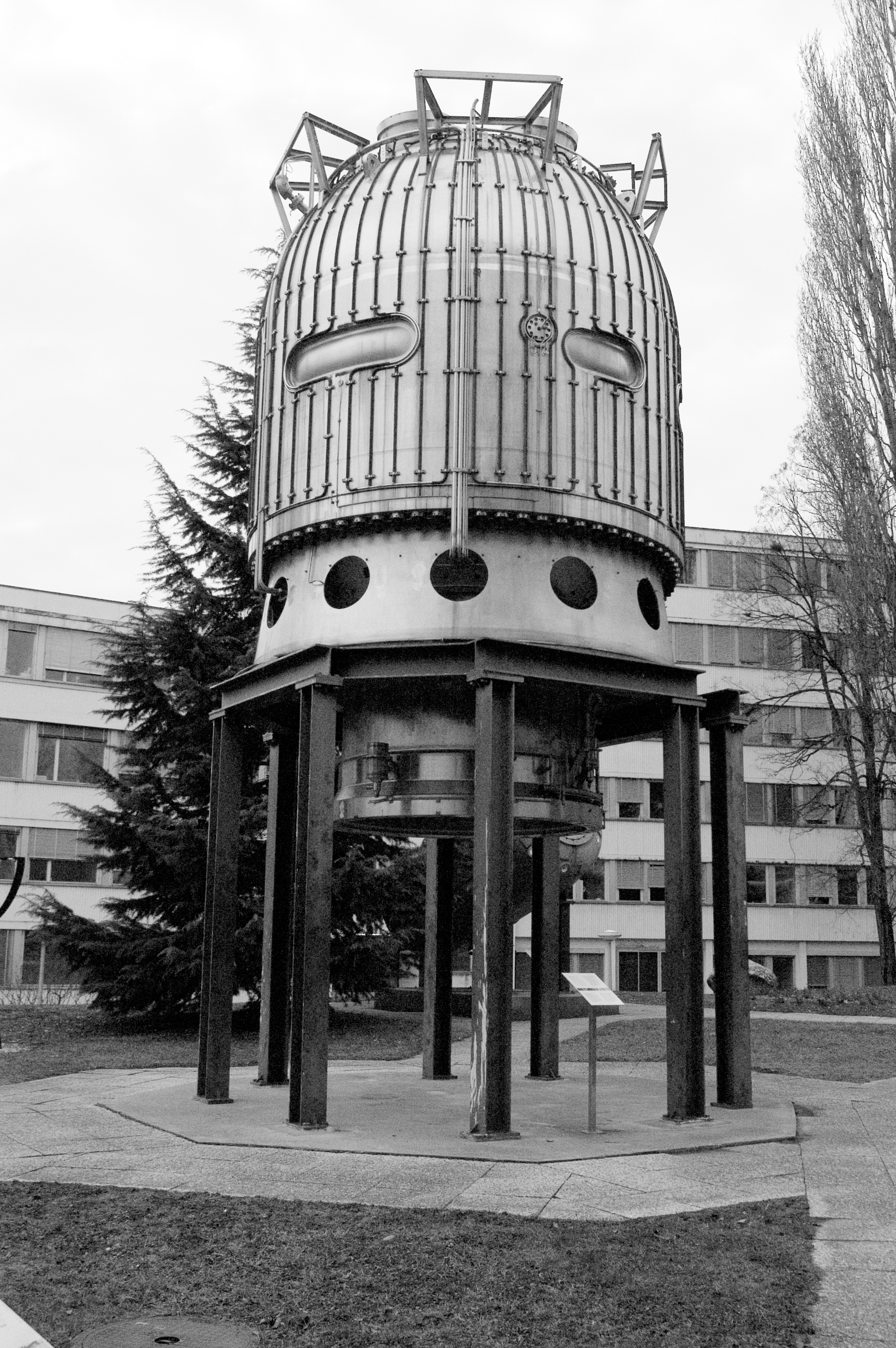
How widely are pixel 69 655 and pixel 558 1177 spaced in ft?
135

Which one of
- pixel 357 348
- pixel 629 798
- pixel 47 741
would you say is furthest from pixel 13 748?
pixel 357 348

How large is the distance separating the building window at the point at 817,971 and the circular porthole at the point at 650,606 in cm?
4004

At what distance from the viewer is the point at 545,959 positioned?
16172 millimetres

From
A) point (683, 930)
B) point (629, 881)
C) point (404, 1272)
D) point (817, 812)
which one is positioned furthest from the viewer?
point (629, 881)

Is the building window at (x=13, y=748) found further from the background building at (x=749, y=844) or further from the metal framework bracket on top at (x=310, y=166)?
the metal framework bracket on top at (x=310, y=166)

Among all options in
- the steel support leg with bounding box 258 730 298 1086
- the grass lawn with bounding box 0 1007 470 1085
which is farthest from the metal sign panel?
the grass lawn with bounding box 0 1007 470 1085

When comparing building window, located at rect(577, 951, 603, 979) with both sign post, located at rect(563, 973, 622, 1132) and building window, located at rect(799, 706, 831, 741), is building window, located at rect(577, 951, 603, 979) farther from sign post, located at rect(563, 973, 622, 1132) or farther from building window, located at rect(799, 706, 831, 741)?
sign post, located at rect(563, 973, 622, 1132)

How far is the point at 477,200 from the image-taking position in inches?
518

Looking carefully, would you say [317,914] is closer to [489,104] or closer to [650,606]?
[650,606]

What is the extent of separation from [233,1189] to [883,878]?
31.1 m

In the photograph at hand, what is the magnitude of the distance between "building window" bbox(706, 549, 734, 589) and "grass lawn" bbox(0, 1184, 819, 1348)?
145 ft

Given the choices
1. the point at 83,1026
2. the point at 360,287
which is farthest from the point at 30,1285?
the point at 83,1026

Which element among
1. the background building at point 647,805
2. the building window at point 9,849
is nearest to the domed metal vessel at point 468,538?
the background building at point 647,805

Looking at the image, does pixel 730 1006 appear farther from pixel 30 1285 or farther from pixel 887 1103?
pixel 30 1285
